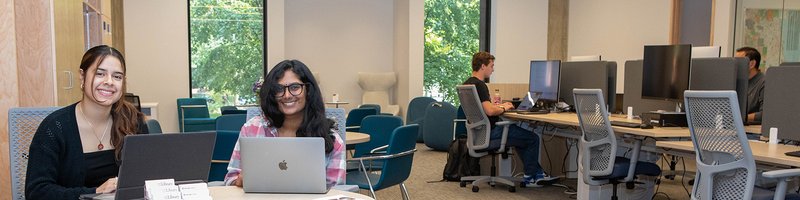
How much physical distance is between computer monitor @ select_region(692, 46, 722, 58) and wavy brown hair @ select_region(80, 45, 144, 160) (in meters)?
4.03

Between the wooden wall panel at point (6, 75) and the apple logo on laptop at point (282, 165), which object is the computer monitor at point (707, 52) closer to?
the apple logo on laptop at point (282, 165)

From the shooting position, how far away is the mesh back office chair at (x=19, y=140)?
279 centimetres

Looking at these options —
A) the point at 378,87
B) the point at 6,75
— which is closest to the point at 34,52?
the point at 6,75

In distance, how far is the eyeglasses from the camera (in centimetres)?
272

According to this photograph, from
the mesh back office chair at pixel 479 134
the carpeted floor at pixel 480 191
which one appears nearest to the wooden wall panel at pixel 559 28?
the carpeted floor at pixel 480 191

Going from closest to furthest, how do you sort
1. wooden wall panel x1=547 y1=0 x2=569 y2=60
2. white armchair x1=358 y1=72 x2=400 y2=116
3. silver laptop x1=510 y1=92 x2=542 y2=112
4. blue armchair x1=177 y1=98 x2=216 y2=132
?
silver laptop x1=510 y1=92 x2=542 y2=112, blue armchair x1=177 y1=98 x2=216 y2=132, wooden wall panel x1=547 y1=0 x2=569 y2=60, white armchair x1=358 y1=72 x2=400 y2=116

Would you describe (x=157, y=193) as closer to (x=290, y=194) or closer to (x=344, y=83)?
(x=290, y=194)

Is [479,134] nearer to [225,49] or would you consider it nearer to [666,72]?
[666,72]

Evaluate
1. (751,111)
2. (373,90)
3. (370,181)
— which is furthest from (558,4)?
(370,181)

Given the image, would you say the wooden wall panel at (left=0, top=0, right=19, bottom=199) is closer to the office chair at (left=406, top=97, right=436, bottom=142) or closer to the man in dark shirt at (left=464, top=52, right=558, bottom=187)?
A: the man in dark shirt at (left=464, top=52, right=558, bottom=187)

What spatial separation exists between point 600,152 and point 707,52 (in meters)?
1.23

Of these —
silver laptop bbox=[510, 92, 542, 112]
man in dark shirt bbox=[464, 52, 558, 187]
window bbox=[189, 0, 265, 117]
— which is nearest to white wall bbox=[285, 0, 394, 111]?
window bbox=[189, 0, 265, 117]

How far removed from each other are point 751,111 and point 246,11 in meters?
7.73

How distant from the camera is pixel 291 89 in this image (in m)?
2.74
